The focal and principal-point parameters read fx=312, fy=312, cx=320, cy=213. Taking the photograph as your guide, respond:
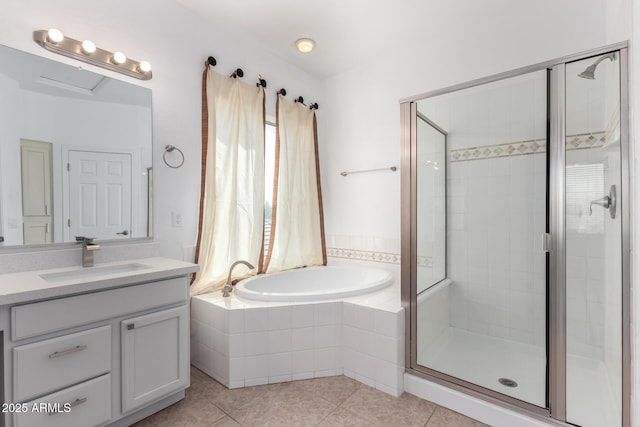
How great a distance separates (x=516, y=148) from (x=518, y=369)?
4.61ft

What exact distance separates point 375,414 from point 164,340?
4.08ft

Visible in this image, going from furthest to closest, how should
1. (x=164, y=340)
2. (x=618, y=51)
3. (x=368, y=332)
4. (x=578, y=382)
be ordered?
1. (x=368, y=332)
2. (x=164, y=340)
3. (x=578, y=382)
4. (x=618, y=51)

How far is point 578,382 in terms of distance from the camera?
156 cm

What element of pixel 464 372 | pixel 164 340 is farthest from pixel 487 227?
pixel 164 340

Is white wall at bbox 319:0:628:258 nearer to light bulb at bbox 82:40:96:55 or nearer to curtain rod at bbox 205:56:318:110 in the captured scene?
curtain rod at bbox 205:56:318:110

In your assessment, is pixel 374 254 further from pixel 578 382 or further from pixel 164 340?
pixel 164 340

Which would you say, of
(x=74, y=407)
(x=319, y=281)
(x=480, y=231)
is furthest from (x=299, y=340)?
(x=480, y=231)

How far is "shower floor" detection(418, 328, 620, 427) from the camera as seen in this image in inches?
59.5

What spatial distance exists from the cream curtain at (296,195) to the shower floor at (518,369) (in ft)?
4.93

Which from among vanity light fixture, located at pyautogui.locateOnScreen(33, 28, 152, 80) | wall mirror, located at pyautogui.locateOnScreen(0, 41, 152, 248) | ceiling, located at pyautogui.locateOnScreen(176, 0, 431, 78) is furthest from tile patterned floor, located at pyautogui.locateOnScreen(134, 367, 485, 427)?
ceiling, located at pyautogui.locateOnScreen(176, 0, 431, 78)

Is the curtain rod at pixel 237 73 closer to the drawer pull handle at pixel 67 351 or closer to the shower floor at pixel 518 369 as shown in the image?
the drawer pull handle at pixel 67 351

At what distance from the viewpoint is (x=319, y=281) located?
3145mm

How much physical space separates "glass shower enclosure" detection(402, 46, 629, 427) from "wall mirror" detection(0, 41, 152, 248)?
5.88ft

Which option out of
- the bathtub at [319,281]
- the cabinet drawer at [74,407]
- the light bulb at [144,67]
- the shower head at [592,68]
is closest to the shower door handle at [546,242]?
the shower head at [592,68]
